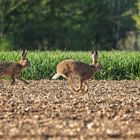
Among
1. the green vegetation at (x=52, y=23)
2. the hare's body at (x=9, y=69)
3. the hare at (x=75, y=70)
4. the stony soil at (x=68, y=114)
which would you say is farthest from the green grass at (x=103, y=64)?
the green vegetation at (x=52, y=23)

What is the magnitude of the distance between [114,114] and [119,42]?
195 ft

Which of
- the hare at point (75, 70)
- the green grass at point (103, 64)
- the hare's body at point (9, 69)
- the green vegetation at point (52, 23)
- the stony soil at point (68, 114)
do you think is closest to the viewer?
the stony soil at point (68, 114)

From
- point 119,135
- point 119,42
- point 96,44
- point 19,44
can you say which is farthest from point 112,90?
point 119,42

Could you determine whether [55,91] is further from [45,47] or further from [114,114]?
[45,47]

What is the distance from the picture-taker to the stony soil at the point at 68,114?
31.0ft

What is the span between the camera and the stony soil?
31.0 feet

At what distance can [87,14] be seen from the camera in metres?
59.3

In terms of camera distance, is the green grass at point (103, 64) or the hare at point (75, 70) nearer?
the hare at point (75, 70)

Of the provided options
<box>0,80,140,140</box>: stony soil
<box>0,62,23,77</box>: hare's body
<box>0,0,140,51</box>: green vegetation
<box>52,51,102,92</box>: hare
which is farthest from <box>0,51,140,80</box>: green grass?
<box>0,0,140,51</box>: green vegetation

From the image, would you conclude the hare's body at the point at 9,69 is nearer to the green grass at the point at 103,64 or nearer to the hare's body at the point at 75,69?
the hare's body at the point at 75,69

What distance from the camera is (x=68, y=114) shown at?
11750 millimetres

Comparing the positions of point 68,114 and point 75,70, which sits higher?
point 75,70

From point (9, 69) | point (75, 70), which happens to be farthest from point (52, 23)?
point (75, 70)

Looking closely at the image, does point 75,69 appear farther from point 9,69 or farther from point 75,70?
point 9,69
